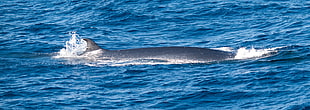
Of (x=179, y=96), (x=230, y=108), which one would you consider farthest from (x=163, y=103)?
(x=230, y=108)

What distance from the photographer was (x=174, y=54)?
882 inches

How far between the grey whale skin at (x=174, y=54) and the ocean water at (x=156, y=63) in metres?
0.54

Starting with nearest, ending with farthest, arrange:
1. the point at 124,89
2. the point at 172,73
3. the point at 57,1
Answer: the point at 124,89
the point at 172,73
the point at 57,1

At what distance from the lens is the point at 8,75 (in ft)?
66.8

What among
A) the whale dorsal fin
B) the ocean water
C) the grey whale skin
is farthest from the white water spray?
the grey whale skin

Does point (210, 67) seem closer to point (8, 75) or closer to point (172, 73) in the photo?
point (172, 73)

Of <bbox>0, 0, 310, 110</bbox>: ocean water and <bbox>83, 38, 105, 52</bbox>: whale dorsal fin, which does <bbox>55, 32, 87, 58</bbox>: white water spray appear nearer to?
<bbox>0, 0, 310, 110</bbox>: ocean water

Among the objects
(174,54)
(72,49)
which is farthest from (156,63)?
(72,49)

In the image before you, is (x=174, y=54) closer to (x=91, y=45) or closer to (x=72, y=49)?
(x=91, y=45)

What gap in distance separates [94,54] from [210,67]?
5.33 meters

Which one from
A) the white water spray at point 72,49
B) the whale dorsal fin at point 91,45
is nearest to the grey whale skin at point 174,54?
the whale dorsal fin at point 91,45

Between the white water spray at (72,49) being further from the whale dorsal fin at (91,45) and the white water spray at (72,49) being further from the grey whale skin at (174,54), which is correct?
the grey whale skin at (174,54)

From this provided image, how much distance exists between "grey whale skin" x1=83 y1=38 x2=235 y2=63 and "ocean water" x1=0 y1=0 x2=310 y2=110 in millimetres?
543

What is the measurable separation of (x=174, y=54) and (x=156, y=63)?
107cm
